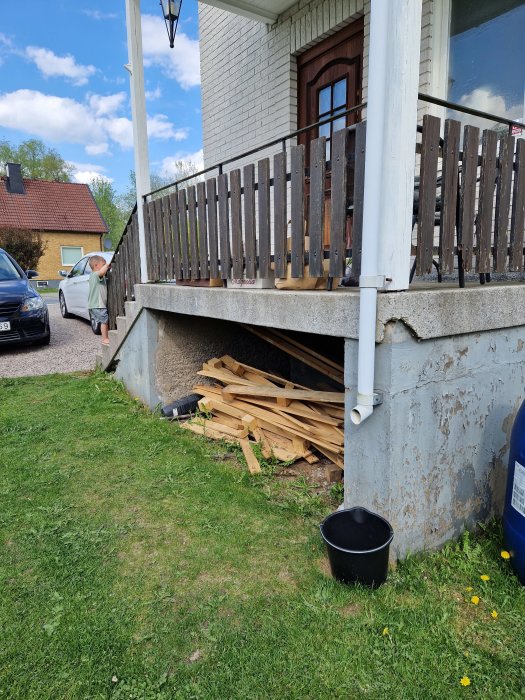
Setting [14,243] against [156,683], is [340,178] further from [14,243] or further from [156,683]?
[14,243]

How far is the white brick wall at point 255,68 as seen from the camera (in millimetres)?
5062

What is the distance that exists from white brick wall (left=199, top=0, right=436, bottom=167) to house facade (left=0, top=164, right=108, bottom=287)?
73.2 feet

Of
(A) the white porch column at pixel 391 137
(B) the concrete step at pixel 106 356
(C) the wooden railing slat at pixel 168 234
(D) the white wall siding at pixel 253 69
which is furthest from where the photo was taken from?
(B) the concrete step at pixel 106 356

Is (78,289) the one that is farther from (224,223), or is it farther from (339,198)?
(339,198)

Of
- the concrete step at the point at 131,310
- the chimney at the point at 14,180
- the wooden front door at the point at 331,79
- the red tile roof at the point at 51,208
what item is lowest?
the concrete step at the point at 131,310

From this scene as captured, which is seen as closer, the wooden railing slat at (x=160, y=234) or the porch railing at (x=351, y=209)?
the porch railing at (x=351, y=209)

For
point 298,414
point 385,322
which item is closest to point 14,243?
point 298,414

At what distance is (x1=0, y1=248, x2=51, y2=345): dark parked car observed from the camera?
23.0 feet

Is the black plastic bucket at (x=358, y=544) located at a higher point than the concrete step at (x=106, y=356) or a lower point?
lower

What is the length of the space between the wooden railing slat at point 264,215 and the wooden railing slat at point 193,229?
3.27 feet

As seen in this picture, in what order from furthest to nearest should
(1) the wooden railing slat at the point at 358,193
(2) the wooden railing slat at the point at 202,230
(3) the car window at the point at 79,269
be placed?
1. (3) the car window at the point at 79,269
2. (2) the wooden railing slat at the point at 202,230
3. (1) the wooden railing slat at the point at 358,193

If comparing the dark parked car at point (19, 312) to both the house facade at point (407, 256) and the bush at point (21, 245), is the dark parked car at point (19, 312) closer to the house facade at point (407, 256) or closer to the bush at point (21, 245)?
the house facade at point (407, 256)

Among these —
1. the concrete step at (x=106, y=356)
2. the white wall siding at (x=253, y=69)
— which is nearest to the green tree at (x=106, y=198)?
the white wall siding at (x=253, y=69)

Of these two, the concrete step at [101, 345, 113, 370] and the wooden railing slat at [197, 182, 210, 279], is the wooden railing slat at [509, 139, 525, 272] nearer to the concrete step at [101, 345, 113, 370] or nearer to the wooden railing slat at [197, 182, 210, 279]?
the wooden railing slat at [197, 182, 210, 279]
